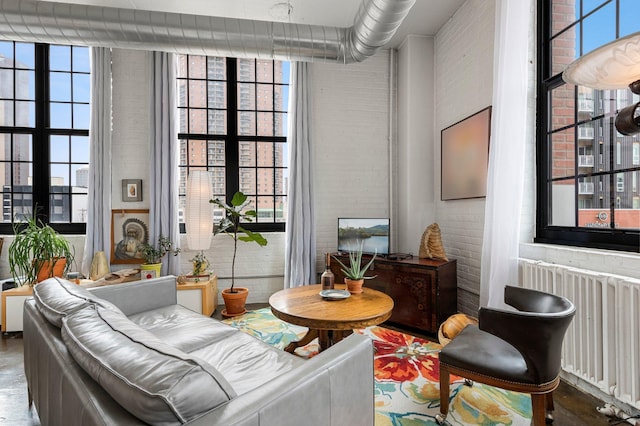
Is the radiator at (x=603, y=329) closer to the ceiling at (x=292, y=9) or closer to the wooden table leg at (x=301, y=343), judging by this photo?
the wooden table leg at (x=301, y=343)

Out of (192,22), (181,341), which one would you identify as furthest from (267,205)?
(181,341)

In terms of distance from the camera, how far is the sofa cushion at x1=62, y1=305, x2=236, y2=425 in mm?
804

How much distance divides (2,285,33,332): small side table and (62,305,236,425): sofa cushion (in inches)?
106

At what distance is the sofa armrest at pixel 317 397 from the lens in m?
0.83

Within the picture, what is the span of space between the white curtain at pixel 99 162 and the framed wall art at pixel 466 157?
12.3 feet

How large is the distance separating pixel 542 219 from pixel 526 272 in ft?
1.58

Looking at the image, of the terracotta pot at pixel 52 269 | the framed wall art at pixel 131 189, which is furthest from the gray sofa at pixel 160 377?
the framed wall art at pixel 131 189

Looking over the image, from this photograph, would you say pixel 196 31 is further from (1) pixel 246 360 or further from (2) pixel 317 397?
(2) pixel 317 397

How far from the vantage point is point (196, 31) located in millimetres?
2795

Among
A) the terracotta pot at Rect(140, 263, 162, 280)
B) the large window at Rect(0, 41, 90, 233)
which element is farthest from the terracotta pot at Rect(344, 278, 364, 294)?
the large window at Rect(0, 41, 90, 233)

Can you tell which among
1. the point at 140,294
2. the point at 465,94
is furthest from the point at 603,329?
the point at 140,294

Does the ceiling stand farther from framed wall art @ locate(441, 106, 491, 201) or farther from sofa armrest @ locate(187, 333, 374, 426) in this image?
sofa armrest @ locate(187, 333, 374, 426)

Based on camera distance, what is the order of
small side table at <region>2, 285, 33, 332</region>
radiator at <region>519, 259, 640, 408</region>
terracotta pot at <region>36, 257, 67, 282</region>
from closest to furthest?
radiator at <region>519, 259, 640, 408</region> → small side table at <region>2, 285, 33, 332</region> → terracotta pot at <region>36, 257, 67, 282</region>

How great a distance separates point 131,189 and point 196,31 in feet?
6.65
